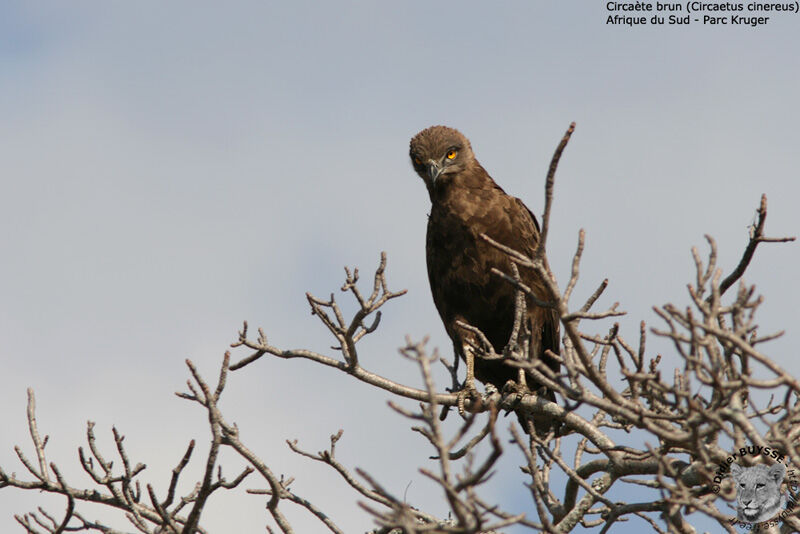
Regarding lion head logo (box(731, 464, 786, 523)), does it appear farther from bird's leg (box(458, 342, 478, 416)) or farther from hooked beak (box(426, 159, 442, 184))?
hooked beak (box(426, 159, 442, 184))

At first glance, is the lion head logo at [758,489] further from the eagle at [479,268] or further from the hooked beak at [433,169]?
the hooked beak at [433,169]

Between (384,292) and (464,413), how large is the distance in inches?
50.6

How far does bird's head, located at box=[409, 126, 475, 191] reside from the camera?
725cm

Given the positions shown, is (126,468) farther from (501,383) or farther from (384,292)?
(501,383)

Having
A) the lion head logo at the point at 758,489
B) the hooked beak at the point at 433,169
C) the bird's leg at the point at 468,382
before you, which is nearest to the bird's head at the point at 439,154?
the hooked beak at the point at 433,169

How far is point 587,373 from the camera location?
398 centimetres

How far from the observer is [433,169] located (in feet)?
23.9

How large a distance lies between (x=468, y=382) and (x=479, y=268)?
0.82 m

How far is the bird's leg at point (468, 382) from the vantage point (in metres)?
6.04

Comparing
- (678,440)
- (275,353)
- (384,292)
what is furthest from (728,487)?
(275,353)

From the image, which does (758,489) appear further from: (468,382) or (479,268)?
(479,268)

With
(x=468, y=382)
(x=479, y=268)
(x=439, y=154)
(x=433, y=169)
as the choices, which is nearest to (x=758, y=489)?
(x=468, y=382)

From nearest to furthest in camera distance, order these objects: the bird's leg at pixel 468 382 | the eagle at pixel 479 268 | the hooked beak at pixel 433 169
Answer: the bird's leg at pixel 468 382 < the eagle at pixel 479 268 < the hooked beak at pixel 433 169

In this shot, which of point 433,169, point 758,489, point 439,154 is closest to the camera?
point 758,489
